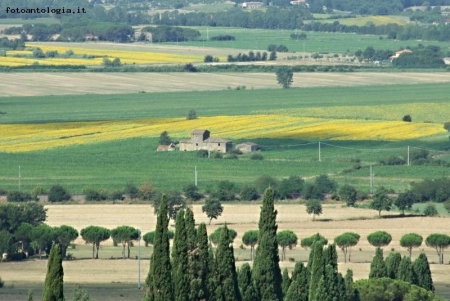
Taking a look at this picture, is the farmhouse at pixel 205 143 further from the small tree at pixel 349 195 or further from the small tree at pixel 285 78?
the small tree at pixel 285 78

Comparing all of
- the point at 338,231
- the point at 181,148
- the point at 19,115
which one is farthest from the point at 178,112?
the point at 338,231

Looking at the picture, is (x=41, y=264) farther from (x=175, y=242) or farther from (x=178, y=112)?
(x=178, y=112)

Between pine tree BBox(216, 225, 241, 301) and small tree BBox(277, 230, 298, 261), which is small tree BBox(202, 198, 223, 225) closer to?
small tree BBox(277, 230, 298, 261)

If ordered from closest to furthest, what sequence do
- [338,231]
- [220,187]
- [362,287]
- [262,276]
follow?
1. [262,276]
2. [362,287]
3. [338,231]
4. [220,187]

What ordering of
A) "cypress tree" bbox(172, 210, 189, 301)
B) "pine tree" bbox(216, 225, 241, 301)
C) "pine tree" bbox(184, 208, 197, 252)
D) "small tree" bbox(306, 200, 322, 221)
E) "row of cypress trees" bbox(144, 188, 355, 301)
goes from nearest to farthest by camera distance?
1. "row of cypress trees" bbox(144, 188, 355, 301)
2. "cypress tree" bbox(172, 210, 189, 301)
3. "pine tree" bbox(184, 208, 197, 252)
4. "pine tree" bbox(216, 225, 241, 301)
5. "small tree" bbox(306, 200, 322, 221)

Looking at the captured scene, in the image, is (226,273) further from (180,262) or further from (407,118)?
(407,118)

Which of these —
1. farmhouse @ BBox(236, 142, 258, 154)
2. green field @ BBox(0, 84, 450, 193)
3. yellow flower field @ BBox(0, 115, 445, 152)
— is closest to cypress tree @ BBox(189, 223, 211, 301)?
green field @ BBox(0, 84, 450, 193)
